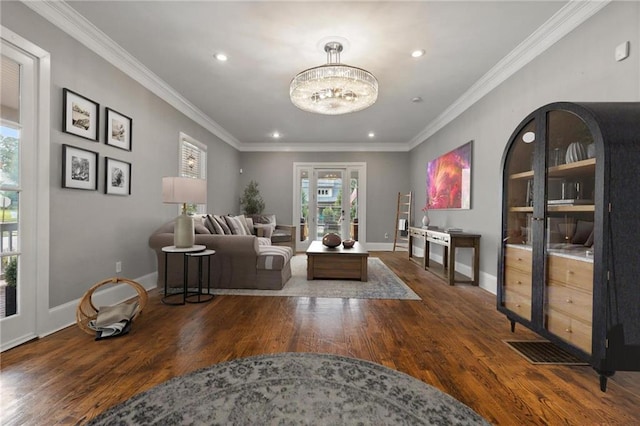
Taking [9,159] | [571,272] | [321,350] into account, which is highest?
[9,159]

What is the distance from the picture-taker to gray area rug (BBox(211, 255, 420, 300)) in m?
3.47

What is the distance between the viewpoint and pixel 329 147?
728 centimetres

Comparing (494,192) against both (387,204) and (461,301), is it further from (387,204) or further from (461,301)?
(387,204)

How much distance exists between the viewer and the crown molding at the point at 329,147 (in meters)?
7.27

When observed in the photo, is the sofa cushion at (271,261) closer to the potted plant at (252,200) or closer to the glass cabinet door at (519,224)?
the glass cabinet door at (519,224)

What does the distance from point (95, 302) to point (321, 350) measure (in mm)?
2330

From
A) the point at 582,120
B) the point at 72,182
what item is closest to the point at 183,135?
the point at 72,182

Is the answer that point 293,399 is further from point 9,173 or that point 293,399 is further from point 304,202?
point 304,202

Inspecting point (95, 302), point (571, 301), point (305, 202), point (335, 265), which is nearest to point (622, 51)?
point (571, 301)

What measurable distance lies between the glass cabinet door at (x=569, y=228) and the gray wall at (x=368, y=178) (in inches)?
209

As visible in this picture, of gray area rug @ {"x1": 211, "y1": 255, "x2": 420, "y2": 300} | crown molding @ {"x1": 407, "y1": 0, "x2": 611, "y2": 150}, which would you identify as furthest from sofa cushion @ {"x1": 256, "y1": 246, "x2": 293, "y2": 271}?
crown molding @ {"x1": 407, "y1": 0, "x2": 611, "y2": 150}

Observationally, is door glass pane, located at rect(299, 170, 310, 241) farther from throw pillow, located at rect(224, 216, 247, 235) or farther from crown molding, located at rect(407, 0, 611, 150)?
crown molding, located at rect(407, 0, 611, 150)

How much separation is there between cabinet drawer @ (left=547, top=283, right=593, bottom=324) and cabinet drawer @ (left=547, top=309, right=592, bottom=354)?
3 cm

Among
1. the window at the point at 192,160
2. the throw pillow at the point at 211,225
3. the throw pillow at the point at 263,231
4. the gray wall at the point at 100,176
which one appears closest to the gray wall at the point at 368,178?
the throw pillow at the point at 263,231
